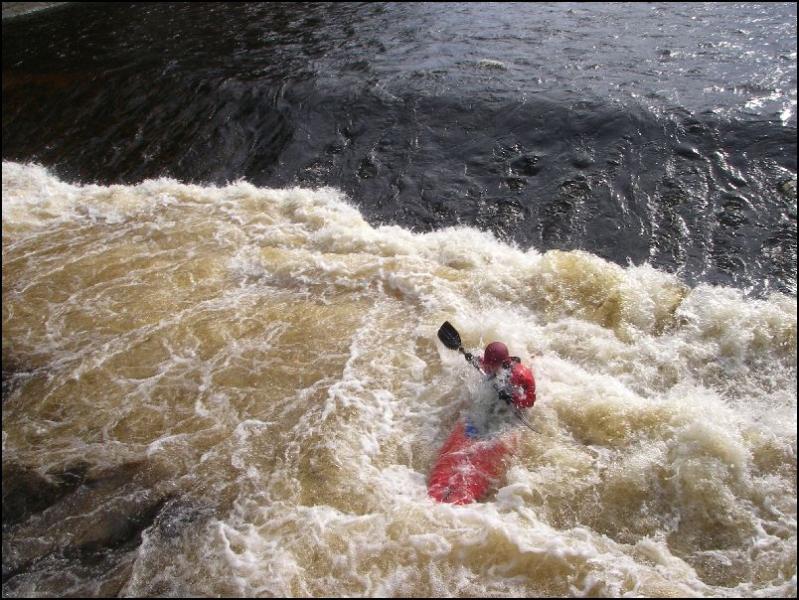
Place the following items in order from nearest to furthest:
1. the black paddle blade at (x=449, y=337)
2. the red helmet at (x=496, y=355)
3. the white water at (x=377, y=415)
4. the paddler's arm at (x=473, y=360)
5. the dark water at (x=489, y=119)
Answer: the white water at (x=377, y=415)
the red helmet at (x=496, y=355)
the paddler's arm at (x=473, y=360)
the black paddle blade at (x=449, y=337)
the dark water at (x=489, y=119)

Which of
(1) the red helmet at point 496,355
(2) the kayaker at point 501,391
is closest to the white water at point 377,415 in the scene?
(2) the kayaker at point 501,391

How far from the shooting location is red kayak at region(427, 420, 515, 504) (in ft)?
12.5

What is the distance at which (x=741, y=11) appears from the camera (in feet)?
35.7

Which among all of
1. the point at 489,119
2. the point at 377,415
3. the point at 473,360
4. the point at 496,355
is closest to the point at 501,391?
the point at 496,355

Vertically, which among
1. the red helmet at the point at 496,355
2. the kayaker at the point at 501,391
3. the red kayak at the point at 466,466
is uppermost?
the red helmet at the point at 496,355

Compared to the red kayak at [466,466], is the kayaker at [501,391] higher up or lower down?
higher up

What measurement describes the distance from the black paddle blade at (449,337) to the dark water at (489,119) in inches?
91.9

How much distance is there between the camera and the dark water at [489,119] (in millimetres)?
6617

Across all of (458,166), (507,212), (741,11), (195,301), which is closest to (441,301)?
(507,212)

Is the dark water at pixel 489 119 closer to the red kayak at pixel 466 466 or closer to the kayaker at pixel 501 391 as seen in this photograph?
the kayaker at pixel 501 391

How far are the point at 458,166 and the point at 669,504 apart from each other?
550 cm

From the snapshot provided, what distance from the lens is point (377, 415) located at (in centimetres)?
452

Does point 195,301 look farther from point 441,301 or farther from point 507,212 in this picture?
point 507,212

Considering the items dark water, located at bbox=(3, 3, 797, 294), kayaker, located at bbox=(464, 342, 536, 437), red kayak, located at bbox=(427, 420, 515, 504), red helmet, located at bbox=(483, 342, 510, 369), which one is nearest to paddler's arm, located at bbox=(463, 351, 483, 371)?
kayaker, located at bbox=(464, 342, 536, 437)
